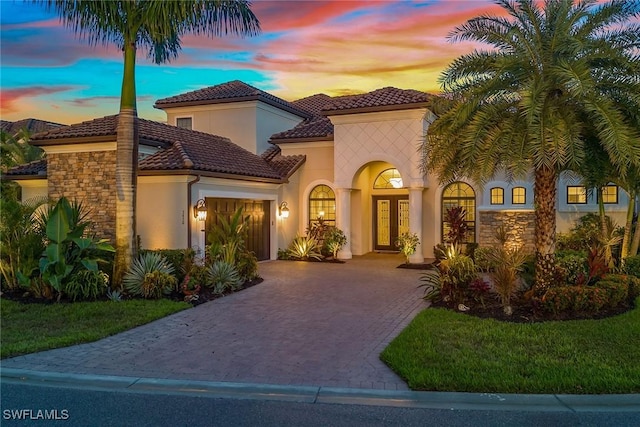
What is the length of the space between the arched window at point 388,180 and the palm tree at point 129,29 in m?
10.3

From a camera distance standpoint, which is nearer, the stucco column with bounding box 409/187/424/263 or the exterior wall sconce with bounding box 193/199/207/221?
the exterior wall sconce with bounding box 193/199/207/221

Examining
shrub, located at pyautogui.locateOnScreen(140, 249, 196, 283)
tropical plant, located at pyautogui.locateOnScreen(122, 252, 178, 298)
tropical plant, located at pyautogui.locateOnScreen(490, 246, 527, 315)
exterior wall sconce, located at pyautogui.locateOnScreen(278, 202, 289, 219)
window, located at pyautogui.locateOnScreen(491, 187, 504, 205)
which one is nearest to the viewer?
tropical plant, located at pyautogui.locateOnScreen(490, 246, 527, 315)

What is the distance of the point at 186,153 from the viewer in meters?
15.5

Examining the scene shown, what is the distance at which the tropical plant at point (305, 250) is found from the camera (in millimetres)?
18891

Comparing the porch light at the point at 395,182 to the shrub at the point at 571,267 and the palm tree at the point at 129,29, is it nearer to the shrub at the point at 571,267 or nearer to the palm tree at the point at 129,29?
the shrub at the point at 571,267

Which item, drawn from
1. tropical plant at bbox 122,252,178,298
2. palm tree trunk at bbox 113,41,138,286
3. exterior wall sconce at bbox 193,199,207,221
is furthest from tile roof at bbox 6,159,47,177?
tropical plant at bbox 122,252,178,298

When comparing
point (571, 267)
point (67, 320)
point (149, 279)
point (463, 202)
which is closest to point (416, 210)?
point (463, 202)

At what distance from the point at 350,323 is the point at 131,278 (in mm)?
5480

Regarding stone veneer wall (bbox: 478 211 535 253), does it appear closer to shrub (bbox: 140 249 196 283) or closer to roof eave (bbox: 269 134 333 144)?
roof eave (bbox: 269 134 333 144)

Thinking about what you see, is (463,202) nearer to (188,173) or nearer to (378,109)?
(378,109)

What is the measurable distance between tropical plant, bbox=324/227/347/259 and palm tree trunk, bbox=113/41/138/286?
27.6ft

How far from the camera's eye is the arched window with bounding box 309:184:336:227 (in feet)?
65.9

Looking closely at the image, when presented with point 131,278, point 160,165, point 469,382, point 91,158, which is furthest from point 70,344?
point 91,158

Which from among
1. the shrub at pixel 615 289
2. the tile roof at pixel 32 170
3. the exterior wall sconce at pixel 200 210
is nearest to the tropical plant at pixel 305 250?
the exterior wall sconce at pixel 200 210
